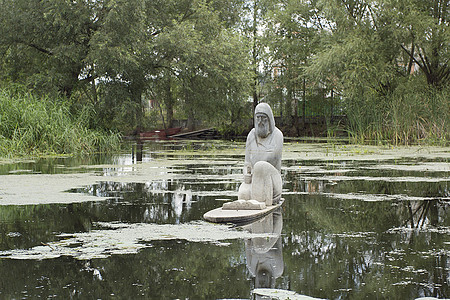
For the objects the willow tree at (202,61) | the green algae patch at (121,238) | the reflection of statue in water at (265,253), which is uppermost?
the willow tree at (202,61)

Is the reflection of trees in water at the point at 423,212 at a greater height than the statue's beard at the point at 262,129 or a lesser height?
lesser

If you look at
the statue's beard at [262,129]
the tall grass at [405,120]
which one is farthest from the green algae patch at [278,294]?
the tall grass at [405,120]

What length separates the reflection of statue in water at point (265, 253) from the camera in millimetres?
4505

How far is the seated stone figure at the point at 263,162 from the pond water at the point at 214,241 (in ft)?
1.15

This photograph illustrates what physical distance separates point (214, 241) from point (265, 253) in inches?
27.4

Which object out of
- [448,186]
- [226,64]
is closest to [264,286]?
[448,186]

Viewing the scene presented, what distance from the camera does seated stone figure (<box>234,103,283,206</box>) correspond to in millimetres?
7699

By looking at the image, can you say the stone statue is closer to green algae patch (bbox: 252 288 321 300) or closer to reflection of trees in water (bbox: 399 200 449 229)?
reflection of trees in water (bbox: 399 200 449 229)

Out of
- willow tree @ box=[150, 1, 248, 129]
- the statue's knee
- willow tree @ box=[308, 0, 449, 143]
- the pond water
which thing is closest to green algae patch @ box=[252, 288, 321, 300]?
the pond water

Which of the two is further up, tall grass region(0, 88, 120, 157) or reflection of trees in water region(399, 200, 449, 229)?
tall grass region(0, 88, 120, 157)

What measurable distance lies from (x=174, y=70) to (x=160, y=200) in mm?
19578

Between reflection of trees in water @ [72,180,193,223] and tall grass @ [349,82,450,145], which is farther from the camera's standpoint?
tall grass @ [349,82,450,145]

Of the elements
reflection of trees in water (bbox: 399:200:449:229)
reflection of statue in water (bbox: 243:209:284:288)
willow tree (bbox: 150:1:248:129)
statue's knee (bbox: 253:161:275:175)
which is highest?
willow tree (bbox: 150:1:248:129)

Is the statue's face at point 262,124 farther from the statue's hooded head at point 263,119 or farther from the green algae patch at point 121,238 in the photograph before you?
the green algae patch at point 121,238
